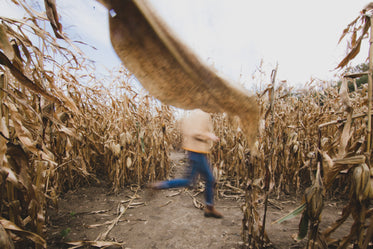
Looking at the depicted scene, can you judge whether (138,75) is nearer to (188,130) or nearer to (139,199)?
(188,130)

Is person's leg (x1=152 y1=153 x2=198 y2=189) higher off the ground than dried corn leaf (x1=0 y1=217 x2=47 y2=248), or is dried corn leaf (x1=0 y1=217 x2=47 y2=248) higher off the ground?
dried corn leaf (x1=0 y1=217 x2=47 y2=248)

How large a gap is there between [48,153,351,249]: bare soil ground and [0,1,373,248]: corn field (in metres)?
0.24

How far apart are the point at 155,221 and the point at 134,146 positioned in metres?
1.39

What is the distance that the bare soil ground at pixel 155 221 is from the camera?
6.00 feet

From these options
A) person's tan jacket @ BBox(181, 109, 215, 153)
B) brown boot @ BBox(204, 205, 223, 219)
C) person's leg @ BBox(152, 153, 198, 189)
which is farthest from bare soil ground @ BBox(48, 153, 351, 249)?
person's tan jacket @ BBox(181, 109, 215, 153)

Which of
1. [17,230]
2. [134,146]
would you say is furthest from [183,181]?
[17,230]

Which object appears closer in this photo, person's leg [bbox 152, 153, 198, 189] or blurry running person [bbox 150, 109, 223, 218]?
blurry running person [bbox 150, 109, 223, 218]

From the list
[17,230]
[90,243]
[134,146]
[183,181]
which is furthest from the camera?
[134,146]

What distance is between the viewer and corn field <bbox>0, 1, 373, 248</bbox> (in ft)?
3.09

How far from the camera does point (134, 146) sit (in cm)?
320

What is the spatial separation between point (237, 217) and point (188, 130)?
4.38ft

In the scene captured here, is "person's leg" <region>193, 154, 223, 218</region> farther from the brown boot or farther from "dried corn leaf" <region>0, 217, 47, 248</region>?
"dried corn leaf" <region>0, 217, 47, 248</region>

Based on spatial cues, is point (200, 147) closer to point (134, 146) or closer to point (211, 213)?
point (211, 213)

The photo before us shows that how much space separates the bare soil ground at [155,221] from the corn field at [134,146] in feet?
0.78
